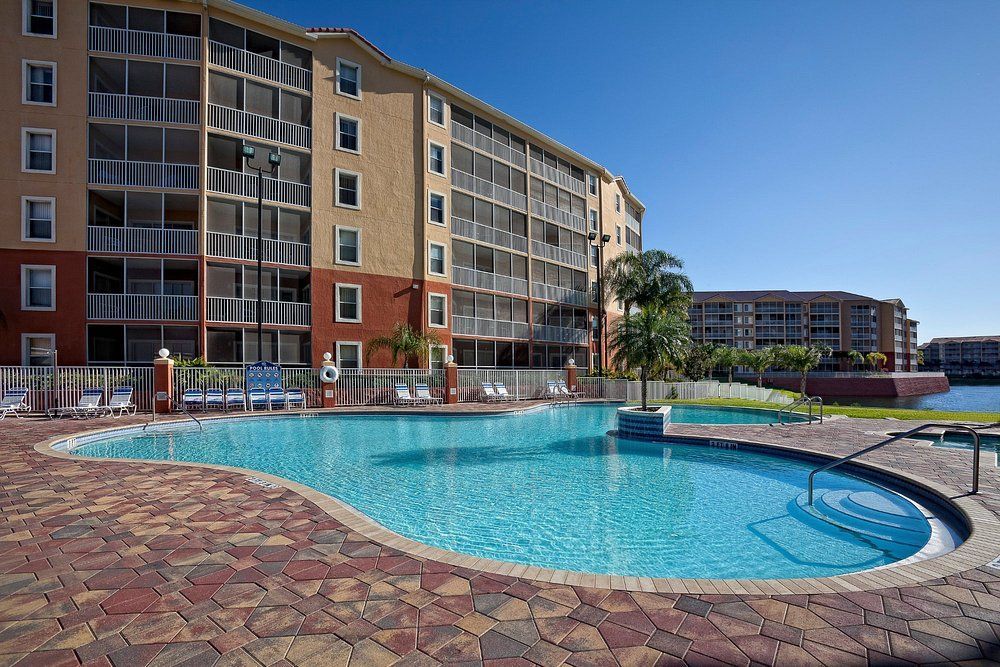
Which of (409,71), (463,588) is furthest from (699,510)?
(409,71)

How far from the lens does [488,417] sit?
1698 centimetres

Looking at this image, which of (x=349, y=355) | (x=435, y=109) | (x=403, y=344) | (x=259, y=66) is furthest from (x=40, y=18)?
(x=403, y=344)

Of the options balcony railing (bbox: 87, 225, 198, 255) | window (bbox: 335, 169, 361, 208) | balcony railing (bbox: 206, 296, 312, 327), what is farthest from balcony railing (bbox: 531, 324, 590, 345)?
balcony railing (bbox: 87, 225, 198, 255)

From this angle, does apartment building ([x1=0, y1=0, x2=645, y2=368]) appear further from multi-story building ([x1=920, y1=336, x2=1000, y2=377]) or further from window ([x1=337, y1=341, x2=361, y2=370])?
multi-story building ([x1=920, y1=336, x2=1000, y2=377])

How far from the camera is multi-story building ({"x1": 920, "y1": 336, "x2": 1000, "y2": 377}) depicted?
12800 centimetres

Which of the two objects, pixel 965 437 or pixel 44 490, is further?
pixel 965 437

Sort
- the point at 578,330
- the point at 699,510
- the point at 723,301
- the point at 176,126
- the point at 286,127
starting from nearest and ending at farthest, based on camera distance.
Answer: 1. the point at 699,510
2. the point at 176,126
3. the point at 286,127
4. the point at 578,330
5. the point at 723,301

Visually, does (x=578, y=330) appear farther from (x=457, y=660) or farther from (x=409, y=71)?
(x=457, y=660)

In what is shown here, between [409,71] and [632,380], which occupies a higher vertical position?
[409,71]

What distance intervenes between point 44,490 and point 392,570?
17.5ft

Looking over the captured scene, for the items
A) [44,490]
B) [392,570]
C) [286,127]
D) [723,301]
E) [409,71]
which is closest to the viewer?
[392,570]

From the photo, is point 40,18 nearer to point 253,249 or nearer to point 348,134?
point 253,249

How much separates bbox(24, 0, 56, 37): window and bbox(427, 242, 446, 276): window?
16.3 metres

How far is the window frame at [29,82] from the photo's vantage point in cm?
1752
